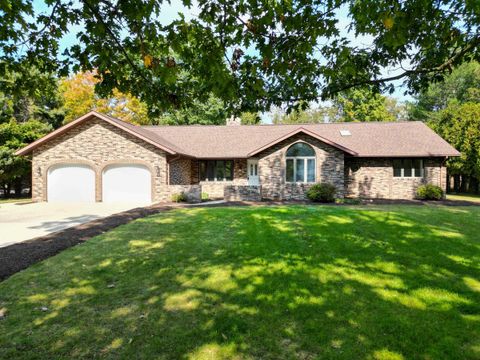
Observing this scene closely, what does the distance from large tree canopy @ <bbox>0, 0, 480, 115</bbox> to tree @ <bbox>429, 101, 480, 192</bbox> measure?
86.3 feet

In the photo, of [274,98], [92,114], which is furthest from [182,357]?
[92,114]

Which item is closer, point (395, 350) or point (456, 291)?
point (395, 350)

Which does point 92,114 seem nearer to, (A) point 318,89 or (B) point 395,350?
(A) point 318,89

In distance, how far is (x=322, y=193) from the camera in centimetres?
1780

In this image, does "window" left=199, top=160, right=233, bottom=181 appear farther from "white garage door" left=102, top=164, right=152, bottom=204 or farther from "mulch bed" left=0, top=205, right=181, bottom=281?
"mulch bed" left=0, top=205, right=181, bottom=281

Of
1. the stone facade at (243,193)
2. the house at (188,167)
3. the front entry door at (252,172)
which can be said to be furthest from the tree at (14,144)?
the front entry door at (252,172)

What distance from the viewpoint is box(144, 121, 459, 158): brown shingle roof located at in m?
20.8

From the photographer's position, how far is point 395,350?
345 centimetres

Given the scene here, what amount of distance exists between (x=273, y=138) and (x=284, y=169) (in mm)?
5258

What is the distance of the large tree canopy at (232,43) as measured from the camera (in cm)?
443

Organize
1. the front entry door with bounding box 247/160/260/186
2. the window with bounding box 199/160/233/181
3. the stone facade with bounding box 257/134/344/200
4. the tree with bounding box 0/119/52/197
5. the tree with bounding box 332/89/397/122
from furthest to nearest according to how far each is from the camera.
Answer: the tree with bounding box 332/89/397/122 → the tree with bounding box 0/119/52/197 → the window with bounding box 199/160/233/181 → the front entry door with bounding box 247/160/260/186 → the stone facade with bounding box 257/134/344/200

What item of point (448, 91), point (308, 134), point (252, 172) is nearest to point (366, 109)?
point (448, 91)

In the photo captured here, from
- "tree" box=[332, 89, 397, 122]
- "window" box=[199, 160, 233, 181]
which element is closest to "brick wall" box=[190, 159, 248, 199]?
"window" box=[199, 160, 233, 181]

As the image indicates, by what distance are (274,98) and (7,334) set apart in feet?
17.1
